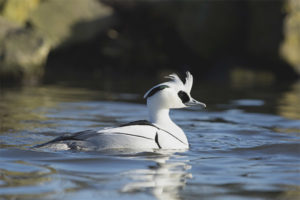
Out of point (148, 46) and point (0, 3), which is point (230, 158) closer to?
point (148, 46)

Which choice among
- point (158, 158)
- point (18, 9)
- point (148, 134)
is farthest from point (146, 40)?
point (158, 158)

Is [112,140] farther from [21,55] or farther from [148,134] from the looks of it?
[21,55]

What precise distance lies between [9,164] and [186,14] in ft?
45.6

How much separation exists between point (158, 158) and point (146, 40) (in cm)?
1402

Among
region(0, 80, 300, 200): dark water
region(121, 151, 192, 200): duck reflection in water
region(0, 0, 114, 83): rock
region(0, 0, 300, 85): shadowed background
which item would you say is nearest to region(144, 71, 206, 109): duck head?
region(0, 80, 300, 200): dark water

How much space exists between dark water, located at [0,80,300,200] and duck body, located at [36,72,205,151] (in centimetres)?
13

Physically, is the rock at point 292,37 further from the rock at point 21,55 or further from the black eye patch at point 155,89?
the black eye patch at point 155,89

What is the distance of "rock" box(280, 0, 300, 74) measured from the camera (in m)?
17.3

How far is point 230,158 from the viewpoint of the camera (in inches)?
255

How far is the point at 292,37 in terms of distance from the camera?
17.4m

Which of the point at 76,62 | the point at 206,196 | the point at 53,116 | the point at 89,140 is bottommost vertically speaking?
the point at 206,196

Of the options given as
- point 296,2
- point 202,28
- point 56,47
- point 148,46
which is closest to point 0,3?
point 56,47

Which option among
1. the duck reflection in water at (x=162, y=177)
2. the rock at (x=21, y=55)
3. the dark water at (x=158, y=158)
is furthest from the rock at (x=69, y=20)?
the duck reflection in water at (x=162, y=177)

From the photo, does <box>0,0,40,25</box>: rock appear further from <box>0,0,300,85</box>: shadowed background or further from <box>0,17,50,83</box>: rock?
<box>0,17,50,83</box>: rock
